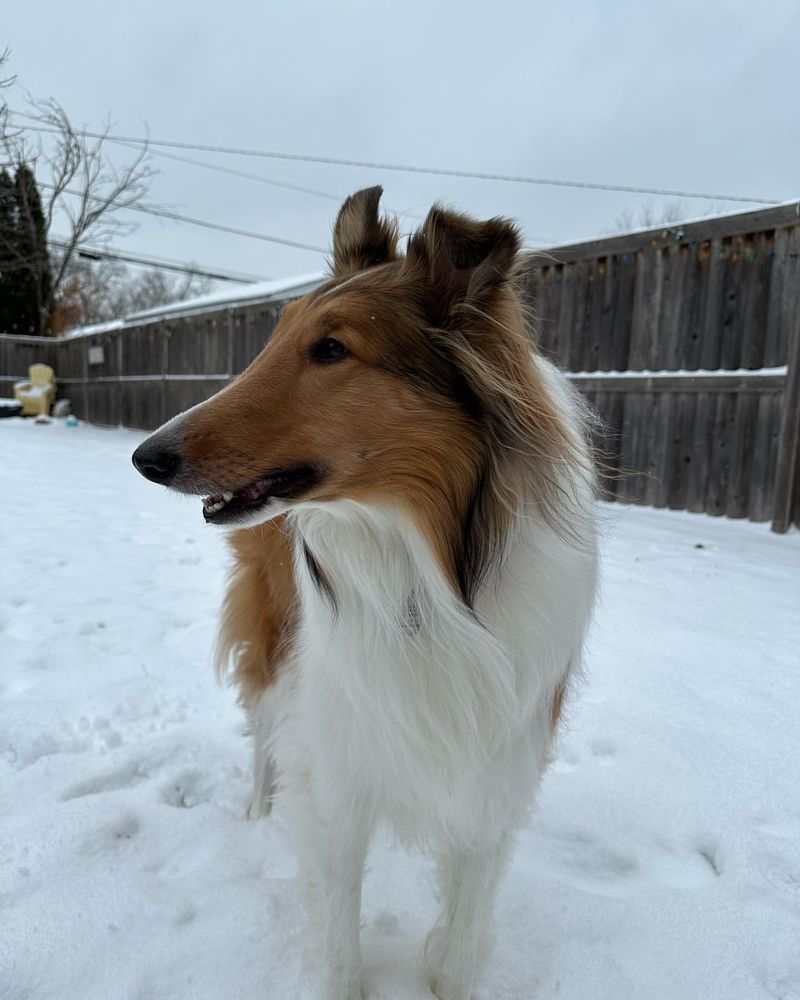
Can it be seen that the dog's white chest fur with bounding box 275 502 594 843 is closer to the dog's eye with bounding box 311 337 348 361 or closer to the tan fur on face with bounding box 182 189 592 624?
the tan fur on face with bounding box 182 189 592 624

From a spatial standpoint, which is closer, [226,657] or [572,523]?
[572,523]

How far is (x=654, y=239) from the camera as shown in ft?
20.1

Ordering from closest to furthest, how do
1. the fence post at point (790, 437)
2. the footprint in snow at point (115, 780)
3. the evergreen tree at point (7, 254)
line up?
1. the footprint in snow at point (115, 780)
2. the fence post at point (790, 437)
3. the evergreen tree at point (7, 254)

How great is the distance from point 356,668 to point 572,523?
25.1 inches

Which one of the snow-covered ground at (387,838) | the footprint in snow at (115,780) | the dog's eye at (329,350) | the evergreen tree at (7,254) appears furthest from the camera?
the evergreen tree at (7,254)

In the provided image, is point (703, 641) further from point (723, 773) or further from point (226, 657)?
point (226, 657)

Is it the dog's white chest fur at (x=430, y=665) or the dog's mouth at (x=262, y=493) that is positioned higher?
the dog's mouth at (x=262, y=493)

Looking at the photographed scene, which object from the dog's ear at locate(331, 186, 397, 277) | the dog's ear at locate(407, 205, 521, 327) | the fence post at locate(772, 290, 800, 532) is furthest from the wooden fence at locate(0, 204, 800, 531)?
the dog's ear at locate(407, 205, 521, 327)

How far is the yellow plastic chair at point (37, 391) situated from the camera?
1672 cm

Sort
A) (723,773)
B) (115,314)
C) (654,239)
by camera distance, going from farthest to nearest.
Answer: (115,314) → (654,239) → (723,773)

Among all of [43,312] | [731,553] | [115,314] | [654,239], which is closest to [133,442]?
[654,239]

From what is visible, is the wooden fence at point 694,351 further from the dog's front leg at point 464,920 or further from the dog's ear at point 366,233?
the dog's front leg at point 464,920

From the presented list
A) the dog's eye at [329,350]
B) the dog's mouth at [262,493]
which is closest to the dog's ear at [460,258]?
the dog's eye at [329,350]

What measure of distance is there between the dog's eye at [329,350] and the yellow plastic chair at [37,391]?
17933 millimetres
